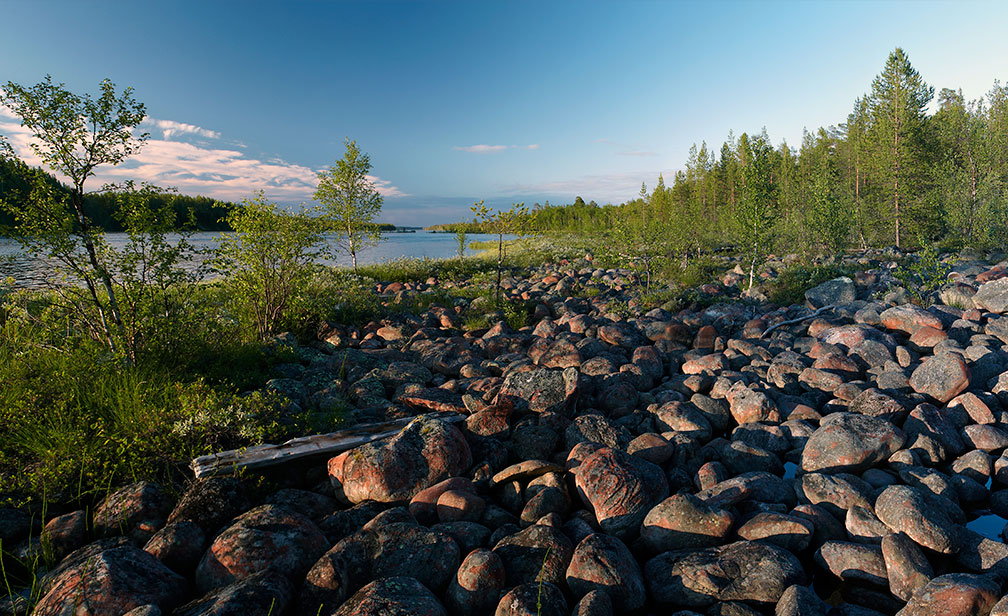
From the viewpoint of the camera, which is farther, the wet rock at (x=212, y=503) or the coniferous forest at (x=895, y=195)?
the coniferous forest at (x=895, y=195)

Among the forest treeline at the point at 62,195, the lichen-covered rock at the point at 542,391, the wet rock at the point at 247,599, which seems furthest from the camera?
the lichen-covered rock at the point at 542,391

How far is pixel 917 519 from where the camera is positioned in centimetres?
391

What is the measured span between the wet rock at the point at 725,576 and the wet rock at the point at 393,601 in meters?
1.70

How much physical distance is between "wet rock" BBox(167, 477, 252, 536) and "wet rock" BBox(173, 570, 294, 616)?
3.27 feet

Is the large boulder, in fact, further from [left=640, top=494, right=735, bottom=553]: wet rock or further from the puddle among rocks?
[left=640, top=494, right=735, bottom=553]: wet rock

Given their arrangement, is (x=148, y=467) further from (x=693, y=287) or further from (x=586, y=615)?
(x=693, y=287)

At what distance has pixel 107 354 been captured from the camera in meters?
6.15

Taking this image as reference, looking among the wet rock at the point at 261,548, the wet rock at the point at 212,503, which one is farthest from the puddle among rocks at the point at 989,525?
the wet rock at the point at 212,503

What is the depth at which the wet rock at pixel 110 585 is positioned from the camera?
302 centimetres

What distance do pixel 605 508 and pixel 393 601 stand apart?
2046 mm

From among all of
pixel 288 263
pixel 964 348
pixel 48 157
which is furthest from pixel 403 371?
pixel 964 348

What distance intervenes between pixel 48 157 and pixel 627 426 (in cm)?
780

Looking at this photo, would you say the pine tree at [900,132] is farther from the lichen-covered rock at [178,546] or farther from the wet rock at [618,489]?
the lichen-covered rock at [178,546]

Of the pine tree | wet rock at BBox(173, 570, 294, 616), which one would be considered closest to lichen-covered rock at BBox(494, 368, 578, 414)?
wet rock at BBox(173, 570, 294, 616)
